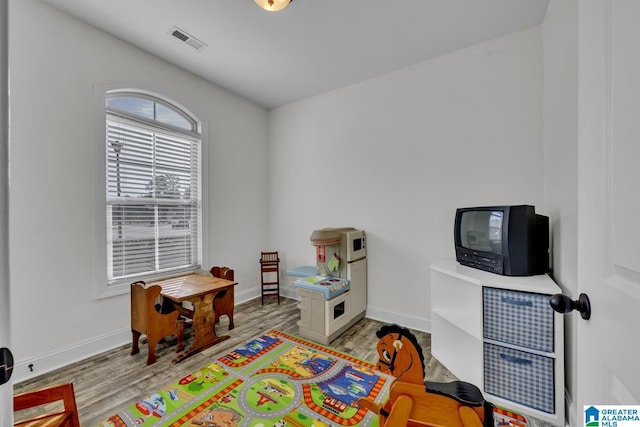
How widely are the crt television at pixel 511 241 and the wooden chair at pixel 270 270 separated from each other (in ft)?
8.30

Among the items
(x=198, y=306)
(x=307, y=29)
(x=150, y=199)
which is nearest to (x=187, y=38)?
(x=307, y=29)

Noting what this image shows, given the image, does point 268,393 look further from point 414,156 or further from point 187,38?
point 187,38

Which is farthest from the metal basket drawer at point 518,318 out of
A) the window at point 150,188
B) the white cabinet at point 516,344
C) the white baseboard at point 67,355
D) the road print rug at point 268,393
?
the white baseboard at point 67,355

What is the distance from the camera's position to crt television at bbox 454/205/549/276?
175cm

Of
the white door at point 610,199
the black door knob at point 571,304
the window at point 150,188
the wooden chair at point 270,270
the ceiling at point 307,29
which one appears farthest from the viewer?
the wooden chair at point 270,270

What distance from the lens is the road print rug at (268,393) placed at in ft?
5.20

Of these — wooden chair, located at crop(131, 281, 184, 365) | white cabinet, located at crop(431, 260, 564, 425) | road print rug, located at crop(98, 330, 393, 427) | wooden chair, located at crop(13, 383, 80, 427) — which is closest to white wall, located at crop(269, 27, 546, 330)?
white cabinet, located at crop(431, 260, 564, 425)

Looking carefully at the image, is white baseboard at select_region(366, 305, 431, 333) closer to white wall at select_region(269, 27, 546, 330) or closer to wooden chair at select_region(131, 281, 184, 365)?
white wall at select_region(269, 27, 546, 330)

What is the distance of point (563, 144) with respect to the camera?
170cm

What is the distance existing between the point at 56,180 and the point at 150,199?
2.43 ft

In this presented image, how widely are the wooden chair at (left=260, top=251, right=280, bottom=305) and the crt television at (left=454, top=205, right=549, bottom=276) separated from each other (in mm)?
2529

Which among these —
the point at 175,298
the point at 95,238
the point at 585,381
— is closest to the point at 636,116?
the point at 585,381

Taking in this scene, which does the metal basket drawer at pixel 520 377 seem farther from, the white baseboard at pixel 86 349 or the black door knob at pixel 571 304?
the black door knob at pixel 571 304

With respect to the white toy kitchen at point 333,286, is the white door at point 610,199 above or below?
above
